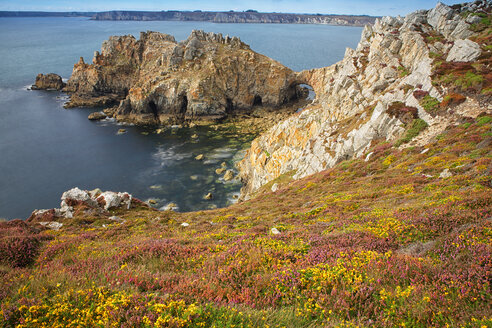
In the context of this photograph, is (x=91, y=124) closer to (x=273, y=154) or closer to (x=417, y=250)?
(x=273, y=154)

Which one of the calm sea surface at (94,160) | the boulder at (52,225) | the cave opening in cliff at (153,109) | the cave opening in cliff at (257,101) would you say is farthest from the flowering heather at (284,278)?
the cave opening in cliff at (257,101)

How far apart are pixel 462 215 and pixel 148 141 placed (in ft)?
296

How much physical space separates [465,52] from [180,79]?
314 ft

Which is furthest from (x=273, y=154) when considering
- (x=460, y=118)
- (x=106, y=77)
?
(x=106, y=77)

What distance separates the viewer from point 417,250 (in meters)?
8.91

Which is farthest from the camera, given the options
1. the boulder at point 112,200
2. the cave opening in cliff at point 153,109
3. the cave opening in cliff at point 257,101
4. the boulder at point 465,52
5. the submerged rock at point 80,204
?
the cave opening in cliff at point 257,101

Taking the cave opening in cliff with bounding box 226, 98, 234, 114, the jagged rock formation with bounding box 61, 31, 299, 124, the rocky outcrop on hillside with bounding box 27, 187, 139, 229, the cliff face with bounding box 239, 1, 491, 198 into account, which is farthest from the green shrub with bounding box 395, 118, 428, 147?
the cave opening in cliff with bounding box 226, 98, 234, 114

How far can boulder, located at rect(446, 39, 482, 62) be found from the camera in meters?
34.2

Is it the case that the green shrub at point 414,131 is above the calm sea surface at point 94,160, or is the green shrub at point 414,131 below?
above

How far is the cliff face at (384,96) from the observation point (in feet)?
102

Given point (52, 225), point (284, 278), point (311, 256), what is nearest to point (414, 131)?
point (311, 256)

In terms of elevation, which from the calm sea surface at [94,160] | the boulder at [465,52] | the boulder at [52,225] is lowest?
the calm sea surface at [94,160]

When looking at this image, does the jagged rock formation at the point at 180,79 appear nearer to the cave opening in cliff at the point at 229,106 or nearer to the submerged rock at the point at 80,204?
the cave opening in cliff at the point at 229,106

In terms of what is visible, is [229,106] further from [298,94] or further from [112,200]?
[112,200]
